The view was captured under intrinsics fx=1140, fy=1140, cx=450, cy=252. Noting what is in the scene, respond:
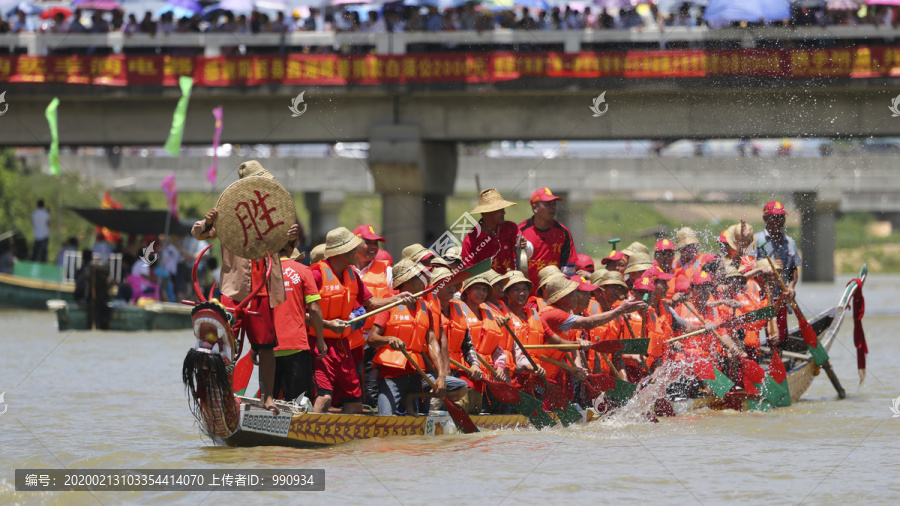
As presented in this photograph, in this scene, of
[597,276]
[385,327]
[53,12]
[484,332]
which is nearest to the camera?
[385,327]

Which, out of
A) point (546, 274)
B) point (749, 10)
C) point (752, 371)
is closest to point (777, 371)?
point (752, 371)

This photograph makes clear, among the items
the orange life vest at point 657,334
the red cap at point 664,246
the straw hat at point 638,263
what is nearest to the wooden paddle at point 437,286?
the orange life vest at point 657,334

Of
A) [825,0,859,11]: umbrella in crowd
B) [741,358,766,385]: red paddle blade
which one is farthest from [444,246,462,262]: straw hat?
[825,0,859,11]: umbrella in crowd

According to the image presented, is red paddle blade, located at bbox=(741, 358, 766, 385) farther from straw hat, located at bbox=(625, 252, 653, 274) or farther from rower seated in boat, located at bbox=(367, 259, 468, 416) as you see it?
rower seated in boat, located at bbox=(367, 259, 468, 416)

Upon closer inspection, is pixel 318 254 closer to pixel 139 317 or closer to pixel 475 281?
pixel 475 281

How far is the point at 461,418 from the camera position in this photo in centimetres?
862

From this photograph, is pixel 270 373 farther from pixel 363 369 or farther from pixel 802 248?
pixel 802 248

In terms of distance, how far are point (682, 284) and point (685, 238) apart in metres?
0.93

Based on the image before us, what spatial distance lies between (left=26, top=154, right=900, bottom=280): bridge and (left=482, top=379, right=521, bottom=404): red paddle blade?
26586mm

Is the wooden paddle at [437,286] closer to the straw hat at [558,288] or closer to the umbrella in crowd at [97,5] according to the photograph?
the straw hat at [558,288]

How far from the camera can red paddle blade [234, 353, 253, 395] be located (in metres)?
8.54

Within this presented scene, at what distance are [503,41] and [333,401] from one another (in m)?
14.1

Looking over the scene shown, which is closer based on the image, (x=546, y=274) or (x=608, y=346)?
(x=608, y=346)

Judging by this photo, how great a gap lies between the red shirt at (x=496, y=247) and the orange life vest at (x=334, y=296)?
5.75 ft
